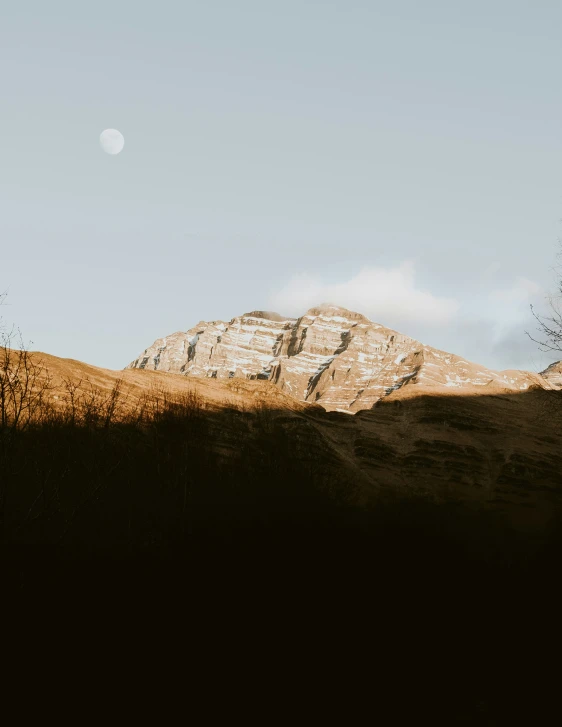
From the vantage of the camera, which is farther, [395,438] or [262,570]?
[395,438]

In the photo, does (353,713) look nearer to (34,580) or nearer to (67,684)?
(67,684)

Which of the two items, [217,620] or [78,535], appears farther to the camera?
[217,620]

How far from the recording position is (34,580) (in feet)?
77.2

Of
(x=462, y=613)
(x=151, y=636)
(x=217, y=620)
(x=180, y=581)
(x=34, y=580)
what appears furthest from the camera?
(x=462, y=613)

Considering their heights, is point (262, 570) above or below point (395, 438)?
below

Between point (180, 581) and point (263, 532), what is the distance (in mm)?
12725

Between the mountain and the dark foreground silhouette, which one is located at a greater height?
the mountain

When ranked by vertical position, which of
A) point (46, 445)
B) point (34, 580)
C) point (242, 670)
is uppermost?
point (46, 445)

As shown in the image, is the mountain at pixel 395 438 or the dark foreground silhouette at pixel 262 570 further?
the mountain at pixel 395 438

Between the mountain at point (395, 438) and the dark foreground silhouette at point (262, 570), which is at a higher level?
the mountain at point (395, 438)

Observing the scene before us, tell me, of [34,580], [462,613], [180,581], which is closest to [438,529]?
[462,613]

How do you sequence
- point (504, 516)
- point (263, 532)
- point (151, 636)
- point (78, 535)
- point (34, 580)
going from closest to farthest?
1. point (34, 580)
2. point (151, 636)
3. point (78, 535)
4. point (263, 532)
5. point (504, 516)

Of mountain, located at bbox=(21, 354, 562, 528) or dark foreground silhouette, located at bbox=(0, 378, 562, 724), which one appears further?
mountain, located at bbox=(21, 354, 562, 528)

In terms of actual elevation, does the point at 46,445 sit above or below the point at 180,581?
above
